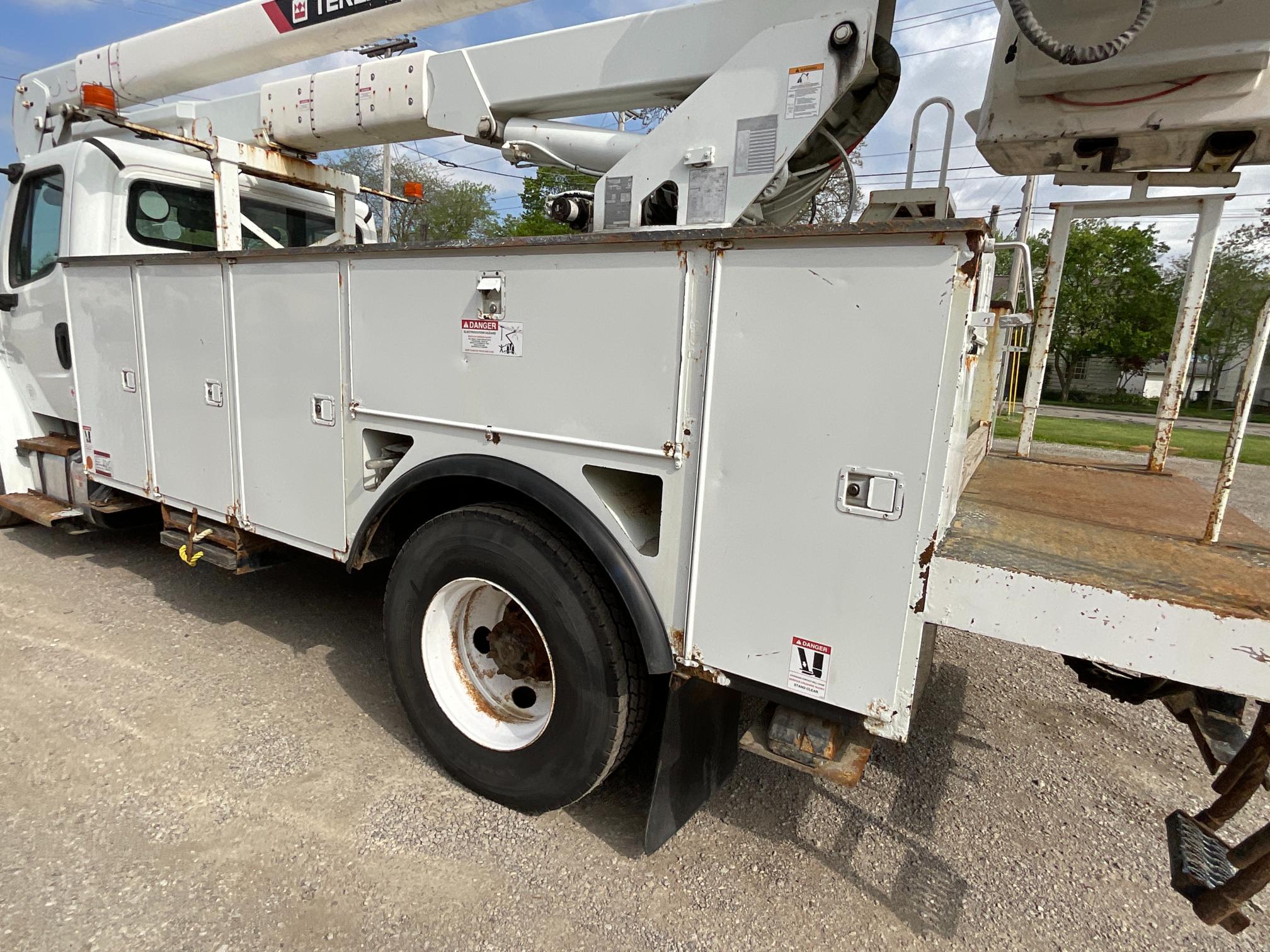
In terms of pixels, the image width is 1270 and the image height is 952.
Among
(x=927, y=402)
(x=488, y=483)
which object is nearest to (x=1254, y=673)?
(x=927, y=402)

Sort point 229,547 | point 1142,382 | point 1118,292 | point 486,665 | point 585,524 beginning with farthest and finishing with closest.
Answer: point 1142,382 → point 1118,292 → point 229,547 → point 486,665 → point 585,524

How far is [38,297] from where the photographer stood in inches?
180

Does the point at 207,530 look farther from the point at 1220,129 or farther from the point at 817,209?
the point at 1220,129

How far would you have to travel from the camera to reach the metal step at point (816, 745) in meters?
1.99

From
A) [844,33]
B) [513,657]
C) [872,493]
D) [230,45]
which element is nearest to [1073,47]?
[844,33]

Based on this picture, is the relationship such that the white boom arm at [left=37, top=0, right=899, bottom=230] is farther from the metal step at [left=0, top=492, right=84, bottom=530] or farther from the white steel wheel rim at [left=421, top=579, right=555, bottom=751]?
the metal step at [left=0, top=492, right=84, bottom=530]

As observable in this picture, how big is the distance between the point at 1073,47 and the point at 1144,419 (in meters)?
24.8

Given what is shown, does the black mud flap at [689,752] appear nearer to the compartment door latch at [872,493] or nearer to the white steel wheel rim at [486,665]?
the white steel wheel rim at [486,665]

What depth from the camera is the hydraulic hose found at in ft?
5.50

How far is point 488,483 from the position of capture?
2.69m

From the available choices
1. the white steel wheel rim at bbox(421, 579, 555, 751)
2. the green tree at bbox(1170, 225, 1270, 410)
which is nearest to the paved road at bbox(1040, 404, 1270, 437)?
the green tree at bbox(1170, 225, 1270, 410)

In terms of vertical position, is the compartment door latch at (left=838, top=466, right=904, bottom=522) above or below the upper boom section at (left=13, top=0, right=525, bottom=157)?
below

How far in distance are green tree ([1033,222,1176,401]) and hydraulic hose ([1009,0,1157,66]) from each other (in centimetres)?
3441

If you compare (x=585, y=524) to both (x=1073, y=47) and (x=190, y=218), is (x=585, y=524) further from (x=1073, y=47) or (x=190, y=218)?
(x=190, y=218)
